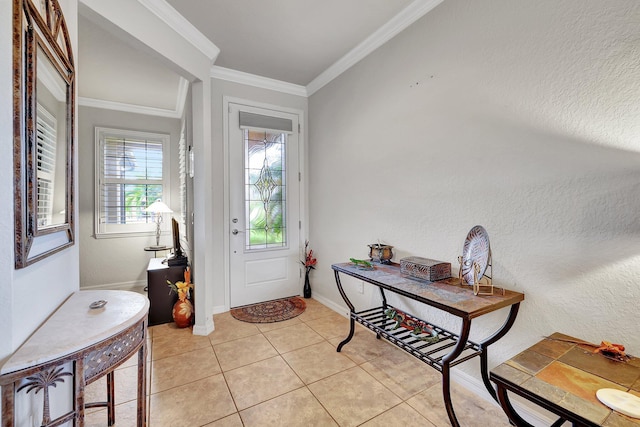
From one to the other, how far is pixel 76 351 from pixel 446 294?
1.62 meters

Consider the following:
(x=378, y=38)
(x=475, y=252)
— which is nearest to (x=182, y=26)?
(x=378, y=38)

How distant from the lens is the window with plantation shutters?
3.91 metres

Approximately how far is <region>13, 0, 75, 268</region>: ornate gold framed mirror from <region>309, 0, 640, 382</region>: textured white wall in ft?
6.91

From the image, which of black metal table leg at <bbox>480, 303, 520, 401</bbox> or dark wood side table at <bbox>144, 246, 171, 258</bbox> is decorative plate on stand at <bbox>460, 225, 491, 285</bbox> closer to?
black metal table leg at <bbox>480, 303, 520, 401</bbox>

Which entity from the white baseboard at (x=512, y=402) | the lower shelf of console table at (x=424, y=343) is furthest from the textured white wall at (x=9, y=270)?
the white baseboard at (x=512, y=402)

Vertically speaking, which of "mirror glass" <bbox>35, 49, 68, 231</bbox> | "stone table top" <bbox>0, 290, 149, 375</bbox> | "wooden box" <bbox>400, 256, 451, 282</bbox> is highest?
"mirror glass" <bbox>35, 49, 68, 231</bbox>

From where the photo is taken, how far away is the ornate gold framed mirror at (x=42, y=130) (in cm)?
91

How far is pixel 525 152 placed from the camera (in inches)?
62.4

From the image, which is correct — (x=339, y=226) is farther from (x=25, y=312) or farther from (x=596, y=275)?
(x=25, y=312)

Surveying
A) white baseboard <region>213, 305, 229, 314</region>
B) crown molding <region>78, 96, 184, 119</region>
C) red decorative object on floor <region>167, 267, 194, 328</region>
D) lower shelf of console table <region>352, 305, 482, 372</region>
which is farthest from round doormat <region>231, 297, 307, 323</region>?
crown molding <region>78, 96, 184, 119</region>

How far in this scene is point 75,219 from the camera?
1.50 metres

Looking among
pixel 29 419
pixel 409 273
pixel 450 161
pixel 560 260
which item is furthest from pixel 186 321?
pixel 560 260

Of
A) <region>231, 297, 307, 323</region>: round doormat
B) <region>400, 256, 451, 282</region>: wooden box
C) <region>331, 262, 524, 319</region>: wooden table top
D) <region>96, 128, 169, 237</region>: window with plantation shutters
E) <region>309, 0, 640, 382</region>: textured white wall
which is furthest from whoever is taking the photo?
<region>96, 128, 169, 237</region>: window with plantation shutters

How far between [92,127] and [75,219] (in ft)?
10.3
